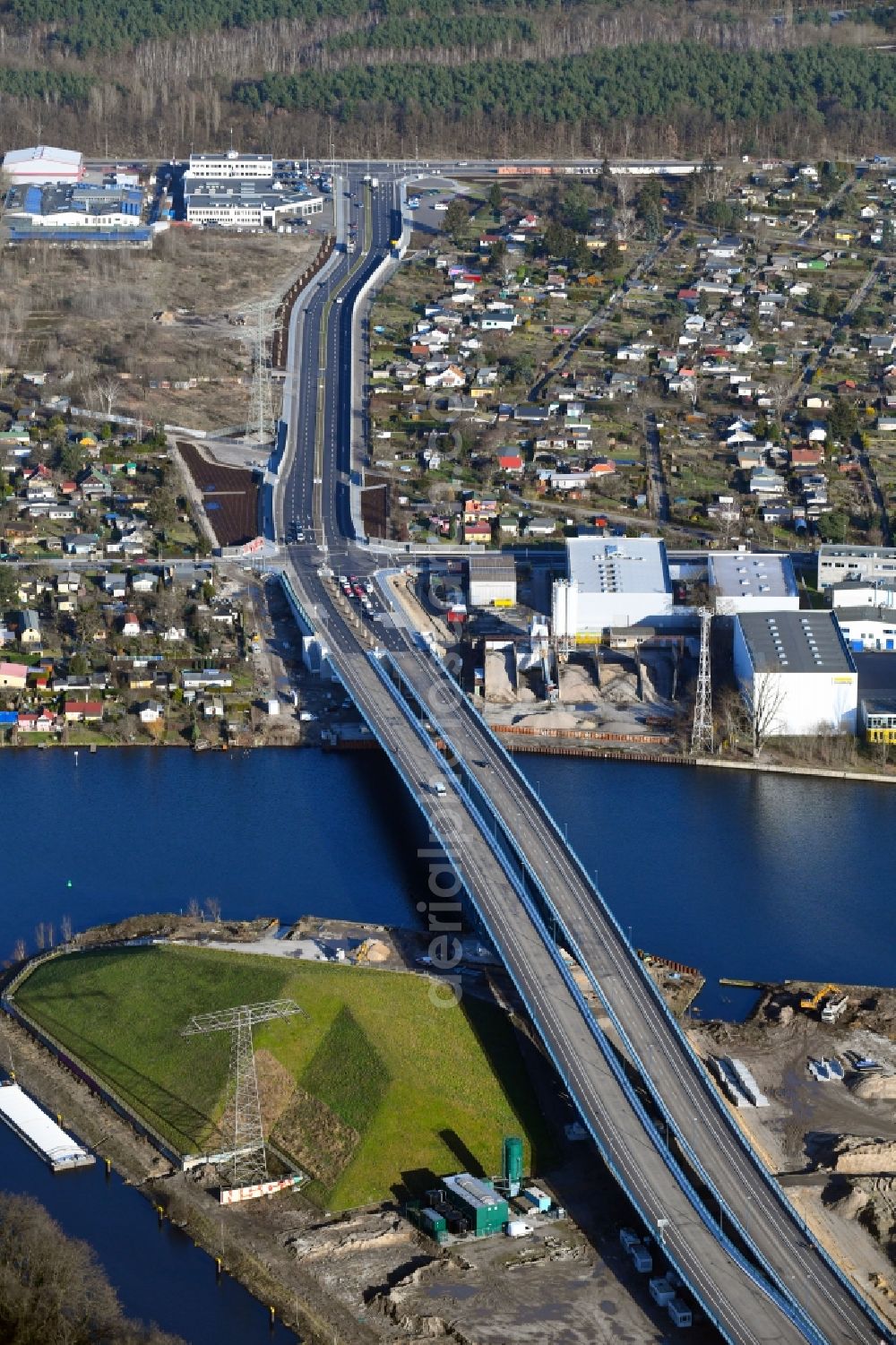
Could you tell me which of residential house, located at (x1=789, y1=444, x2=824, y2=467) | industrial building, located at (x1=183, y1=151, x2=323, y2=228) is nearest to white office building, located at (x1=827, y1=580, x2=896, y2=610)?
residential house, located at (x1=789, y1=444, x2=824, y2=467)

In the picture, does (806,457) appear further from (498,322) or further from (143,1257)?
(143,1257)

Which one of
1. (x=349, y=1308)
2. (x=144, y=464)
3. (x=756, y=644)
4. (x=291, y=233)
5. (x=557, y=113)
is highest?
(x=557, y=113)

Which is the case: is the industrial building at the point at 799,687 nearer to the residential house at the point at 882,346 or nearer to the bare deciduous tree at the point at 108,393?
the bare deciduous tree at the point at 108,393

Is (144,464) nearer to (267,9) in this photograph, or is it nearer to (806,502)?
(806,502)

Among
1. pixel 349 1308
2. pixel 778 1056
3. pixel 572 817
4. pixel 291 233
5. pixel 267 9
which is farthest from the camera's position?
pixel 267 9

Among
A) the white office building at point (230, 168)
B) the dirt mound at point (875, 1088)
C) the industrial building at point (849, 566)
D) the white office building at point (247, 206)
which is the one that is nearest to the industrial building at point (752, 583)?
the industrial building at point (849, 566)

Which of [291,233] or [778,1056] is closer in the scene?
[778,1056]

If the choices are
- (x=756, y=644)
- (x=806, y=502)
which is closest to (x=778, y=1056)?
(x=756, y=644)
